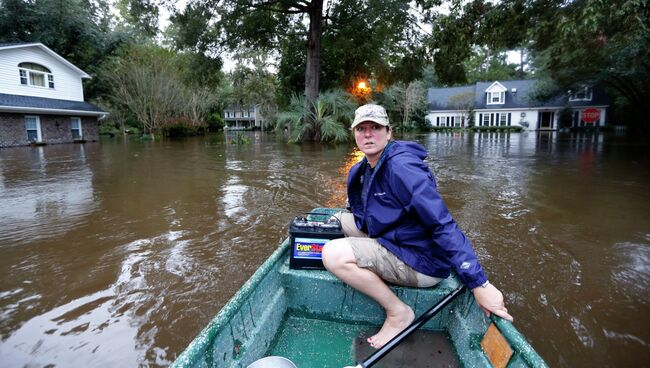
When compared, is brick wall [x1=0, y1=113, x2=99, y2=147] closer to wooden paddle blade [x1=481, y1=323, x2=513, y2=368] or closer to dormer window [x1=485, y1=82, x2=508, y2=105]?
wooden paddle blade [x1=481, y1=323, x2=513, y2=368]

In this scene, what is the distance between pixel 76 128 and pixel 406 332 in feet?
85.3

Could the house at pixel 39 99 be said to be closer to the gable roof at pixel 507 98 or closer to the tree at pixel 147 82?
the tree at pixel 147 82

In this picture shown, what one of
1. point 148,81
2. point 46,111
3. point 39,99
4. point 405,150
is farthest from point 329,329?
point 148,81

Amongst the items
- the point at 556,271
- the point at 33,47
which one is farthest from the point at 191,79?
the point at 556,271

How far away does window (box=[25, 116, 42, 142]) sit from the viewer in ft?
61.6

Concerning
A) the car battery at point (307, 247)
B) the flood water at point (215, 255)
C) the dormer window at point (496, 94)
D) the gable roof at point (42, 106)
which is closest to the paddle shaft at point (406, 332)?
the car battery at point (307, 247)

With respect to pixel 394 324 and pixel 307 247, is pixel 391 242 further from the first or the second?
pixel 307 247

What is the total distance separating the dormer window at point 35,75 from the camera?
19.0m

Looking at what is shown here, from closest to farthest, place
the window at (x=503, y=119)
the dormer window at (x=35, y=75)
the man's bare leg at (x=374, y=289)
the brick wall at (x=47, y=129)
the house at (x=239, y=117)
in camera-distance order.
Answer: the man's bare leg at (x=374, y=289)
the brick wall at (x=47, y=129)
the dormer window at (x=35, y=75)
the window at (x=503, y=119)
the house at (x=239, y=117)

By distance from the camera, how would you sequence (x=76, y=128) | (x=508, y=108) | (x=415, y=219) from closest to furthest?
(x=415, y=219), (x=76, y=128), (x=508, y=108)

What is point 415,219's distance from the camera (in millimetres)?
2043

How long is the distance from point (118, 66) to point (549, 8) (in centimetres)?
2632

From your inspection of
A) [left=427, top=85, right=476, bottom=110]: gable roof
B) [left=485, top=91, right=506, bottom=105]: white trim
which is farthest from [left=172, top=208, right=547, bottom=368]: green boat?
[left=485, top=91, right=506, bottom=105]: white trim

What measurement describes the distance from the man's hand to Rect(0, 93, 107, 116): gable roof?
71.4 ft
